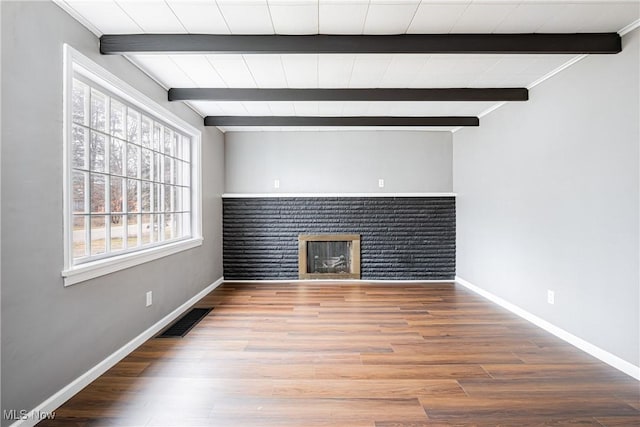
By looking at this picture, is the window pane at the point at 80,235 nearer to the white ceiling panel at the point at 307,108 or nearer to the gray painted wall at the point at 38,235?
the gray painted wall at the point at 38,235

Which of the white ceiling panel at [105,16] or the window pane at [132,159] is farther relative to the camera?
the window pane at [132,159]

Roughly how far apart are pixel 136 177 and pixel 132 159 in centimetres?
15

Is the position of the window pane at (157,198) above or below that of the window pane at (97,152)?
below

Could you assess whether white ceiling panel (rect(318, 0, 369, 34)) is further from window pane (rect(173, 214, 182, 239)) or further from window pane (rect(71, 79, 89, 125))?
window pane (rect(173, 214, 182, 239))

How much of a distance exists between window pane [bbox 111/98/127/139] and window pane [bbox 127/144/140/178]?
0.51 ft

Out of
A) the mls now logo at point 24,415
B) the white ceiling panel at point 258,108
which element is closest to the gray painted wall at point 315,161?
the white ceiling panel at point 258,108

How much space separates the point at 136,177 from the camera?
298cm

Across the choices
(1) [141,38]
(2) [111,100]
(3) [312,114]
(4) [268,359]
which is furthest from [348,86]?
(4) [268,359]

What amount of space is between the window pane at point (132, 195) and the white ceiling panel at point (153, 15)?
1171 millimetres

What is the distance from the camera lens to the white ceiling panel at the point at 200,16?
200 centimetres

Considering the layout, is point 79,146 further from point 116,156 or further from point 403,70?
point 403,70

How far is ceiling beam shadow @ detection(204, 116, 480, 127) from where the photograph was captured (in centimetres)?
439

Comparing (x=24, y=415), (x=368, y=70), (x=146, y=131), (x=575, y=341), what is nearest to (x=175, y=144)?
(x=146, y=131)

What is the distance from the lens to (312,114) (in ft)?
14.1
